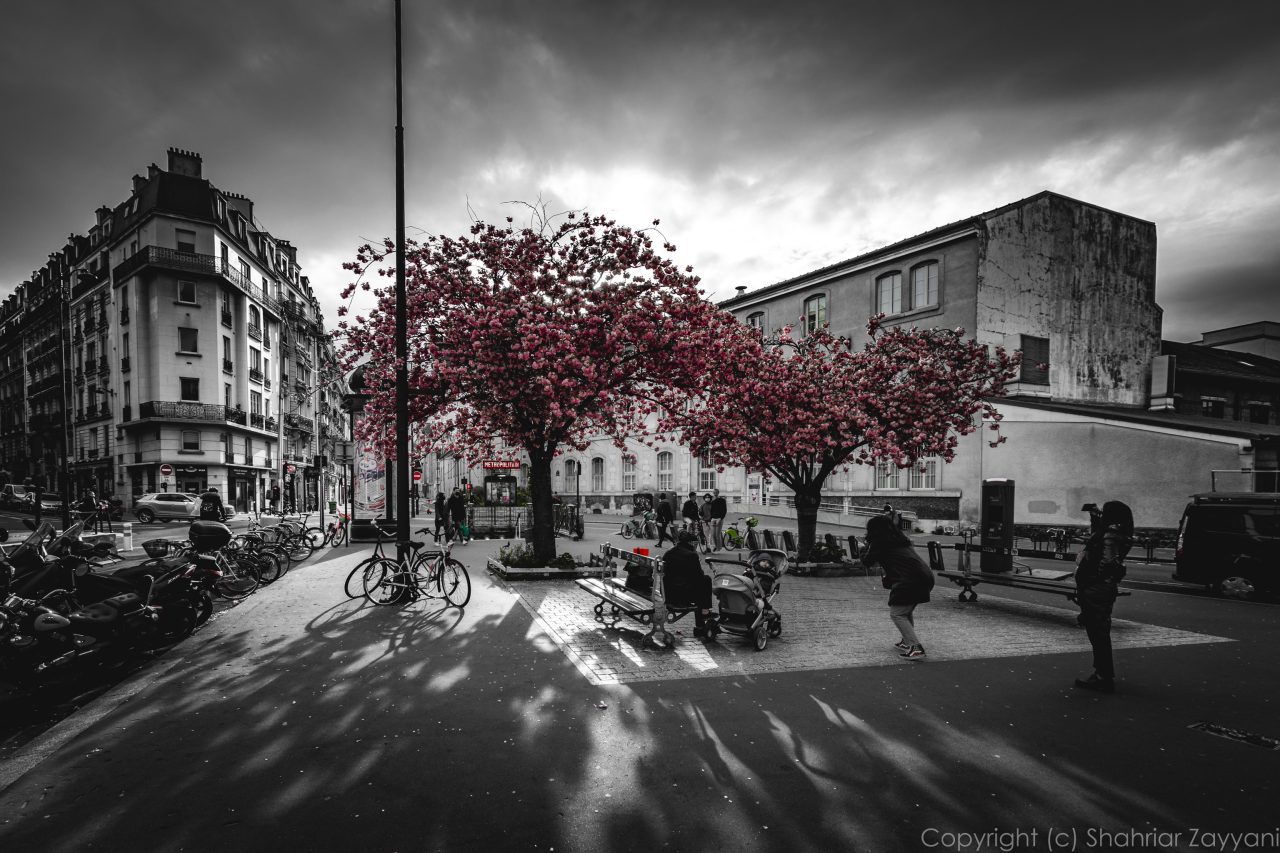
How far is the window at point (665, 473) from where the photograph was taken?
128 feet

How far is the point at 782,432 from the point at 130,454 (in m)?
42.8

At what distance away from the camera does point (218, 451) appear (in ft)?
131

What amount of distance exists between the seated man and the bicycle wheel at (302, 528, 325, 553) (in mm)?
13577

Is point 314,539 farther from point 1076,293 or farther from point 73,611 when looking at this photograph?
point 1076,293

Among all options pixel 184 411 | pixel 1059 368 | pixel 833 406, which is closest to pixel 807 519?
pixel 833 406

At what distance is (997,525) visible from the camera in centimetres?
1378

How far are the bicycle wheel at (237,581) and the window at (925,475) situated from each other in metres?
23.4

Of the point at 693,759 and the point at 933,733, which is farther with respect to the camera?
Result: the point at 933,733


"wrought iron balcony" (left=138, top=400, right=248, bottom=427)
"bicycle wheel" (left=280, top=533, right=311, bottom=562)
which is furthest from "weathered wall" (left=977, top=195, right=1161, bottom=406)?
"wrought iron balcony" (left=138, top=400, right=248, bottom=427)

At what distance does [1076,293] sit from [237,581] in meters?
30.7

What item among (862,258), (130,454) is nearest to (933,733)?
(862,258)

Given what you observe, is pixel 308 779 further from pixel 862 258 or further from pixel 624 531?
pixel 862 258

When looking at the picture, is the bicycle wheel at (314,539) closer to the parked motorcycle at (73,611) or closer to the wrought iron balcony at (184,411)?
the parked motorcycle at (73,611)

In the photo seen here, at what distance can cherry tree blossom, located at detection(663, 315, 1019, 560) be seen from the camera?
14.3m
